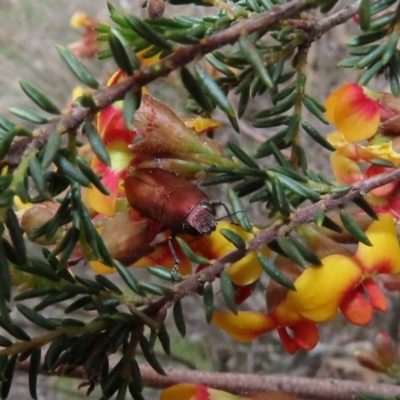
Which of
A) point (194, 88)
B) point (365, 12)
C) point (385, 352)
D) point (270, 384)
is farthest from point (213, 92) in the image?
point (385, 352)

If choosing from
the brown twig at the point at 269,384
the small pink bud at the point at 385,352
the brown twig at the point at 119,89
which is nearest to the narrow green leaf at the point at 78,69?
the brown twig at the point at 119,89

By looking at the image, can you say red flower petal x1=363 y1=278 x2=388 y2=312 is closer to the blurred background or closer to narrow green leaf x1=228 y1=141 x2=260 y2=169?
narrow green leaf x1=228 y1=141 x2=260 y2=169

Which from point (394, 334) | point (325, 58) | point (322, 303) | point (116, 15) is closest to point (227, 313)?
point (322, 303)

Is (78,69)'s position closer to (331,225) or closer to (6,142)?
(6,142)

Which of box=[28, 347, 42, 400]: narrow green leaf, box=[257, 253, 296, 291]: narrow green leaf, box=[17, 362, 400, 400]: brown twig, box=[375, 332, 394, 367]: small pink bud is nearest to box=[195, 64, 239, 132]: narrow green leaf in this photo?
box=[257, 253, 296, 291]: narrow green leaf

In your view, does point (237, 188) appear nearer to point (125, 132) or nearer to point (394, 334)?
point (125, 132)
